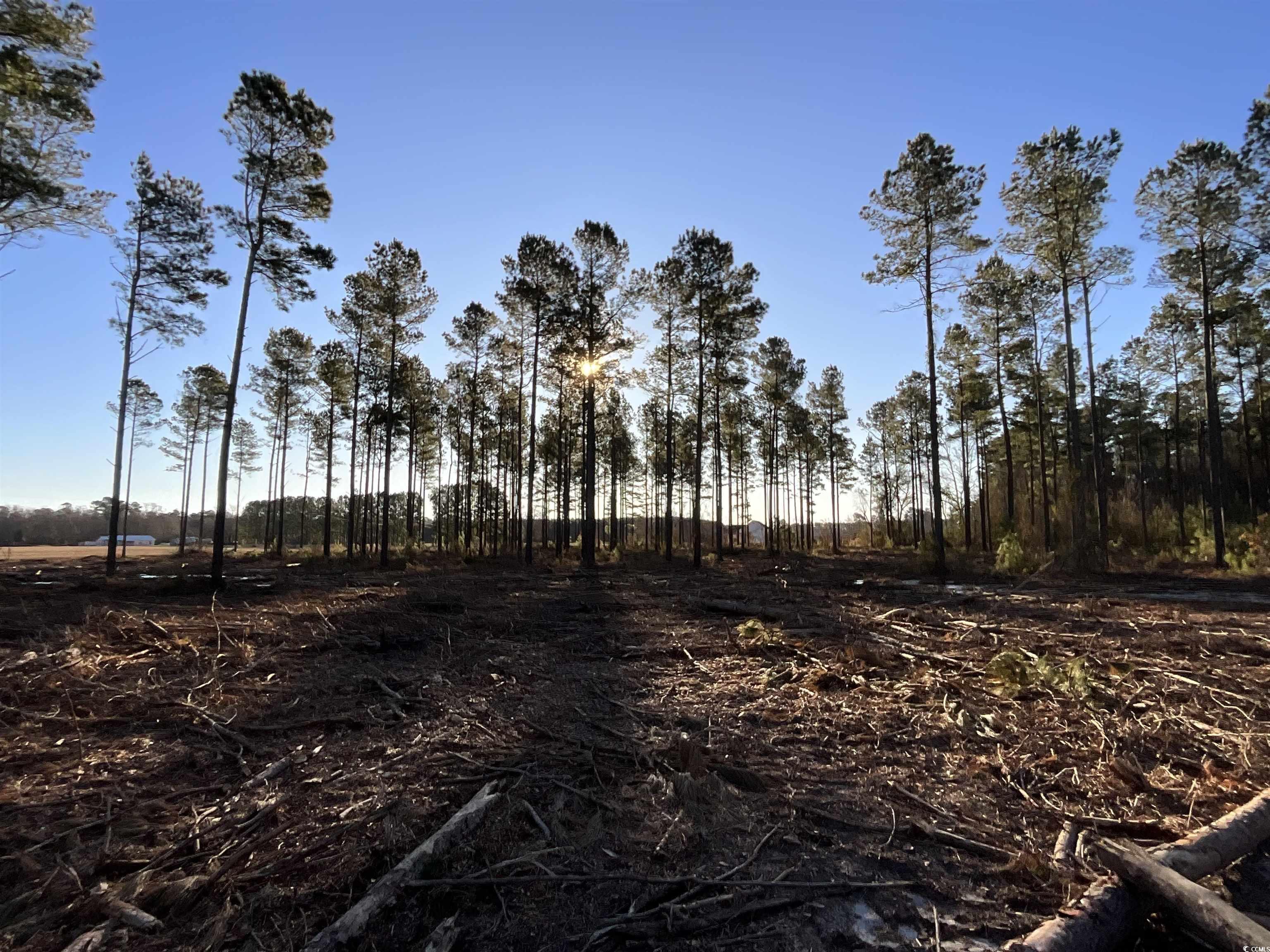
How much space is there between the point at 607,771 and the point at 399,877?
163cm

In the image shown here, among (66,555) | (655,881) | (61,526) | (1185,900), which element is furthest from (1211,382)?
(61,526)

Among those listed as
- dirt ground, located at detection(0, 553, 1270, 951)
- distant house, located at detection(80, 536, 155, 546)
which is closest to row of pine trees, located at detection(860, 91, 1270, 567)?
dirt ground, located at detection(0, 553, 1270, 951)

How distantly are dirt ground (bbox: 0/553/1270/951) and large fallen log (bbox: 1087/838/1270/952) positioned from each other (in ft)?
0.69

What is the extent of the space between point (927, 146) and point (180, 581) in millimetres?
24354

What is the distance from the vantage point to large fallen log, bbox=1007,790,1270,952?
7.14 feet

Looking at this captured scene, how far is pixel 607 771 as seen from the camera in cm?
391

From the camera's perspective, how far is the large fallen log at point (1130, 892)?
218 cm

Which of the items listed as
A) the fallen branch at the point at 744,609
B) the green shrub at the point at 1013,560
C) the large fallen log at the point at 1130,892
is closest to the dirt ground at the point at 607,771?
the large fallen log at the point at 1130,892

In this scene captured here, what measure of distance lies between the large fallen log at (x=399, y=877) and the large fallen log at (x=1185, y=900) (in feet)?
10.2

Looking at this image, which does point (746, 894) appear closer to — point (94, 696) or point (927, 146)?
point (94, 696)

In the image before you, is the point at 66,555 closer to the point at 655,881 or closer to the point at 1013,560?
the point at 655,881

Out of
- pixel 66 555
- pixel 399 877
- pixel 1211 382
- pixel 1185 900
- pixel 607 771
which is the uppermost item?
pixel 1211 382

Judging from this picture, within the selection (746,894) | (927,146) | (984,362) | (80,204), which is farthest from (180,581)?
(984,362)

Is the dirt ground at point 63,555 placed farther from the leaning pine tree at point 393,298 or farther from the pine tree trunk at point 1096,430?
the pine tree trunk at point 1096,430
